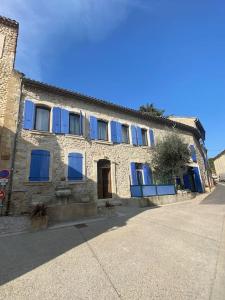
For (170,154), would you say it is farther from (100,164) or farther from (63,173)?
(63,173)

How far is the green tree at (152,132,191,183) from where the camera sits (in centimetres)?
1298

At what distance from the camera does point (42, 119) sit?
10453 mm

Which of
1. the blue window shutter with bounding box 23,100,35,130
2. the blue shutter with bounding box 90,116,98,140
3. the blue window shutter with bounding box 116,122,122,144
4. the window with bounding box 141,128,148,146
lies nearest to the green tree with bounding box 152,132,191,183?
the window with bounding box 141,128,148,146

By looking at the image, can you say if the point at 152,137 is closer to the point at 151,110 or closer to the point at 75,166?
the point at 75,166

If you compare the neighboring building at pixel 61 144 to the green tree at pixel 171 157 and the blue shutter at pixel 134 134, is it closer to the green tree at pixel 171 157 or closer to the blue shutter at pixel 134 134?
the blue shutter at pixel 134 134

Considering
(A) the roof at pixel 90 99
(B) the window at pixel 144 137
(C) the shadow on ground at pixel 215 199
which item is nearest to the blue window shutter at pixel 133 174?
(B) the window at pixel 144 137

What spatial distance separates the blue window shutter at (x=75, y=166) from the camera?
1026cm

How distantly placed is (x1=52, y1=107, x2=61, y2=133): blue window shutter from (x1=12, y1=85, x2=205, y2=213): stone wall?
303 mm

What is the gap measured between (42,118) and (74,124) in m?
1.95

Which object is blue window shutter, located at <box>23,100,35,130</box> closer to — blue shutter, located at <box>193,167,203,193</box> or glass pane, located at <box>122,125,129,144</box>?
glass pane, located at <box>122,125,129,144</box>

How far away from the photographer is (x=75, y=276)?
10.1 ft

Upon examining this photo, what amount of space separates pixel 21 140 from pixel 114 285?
27.7ft

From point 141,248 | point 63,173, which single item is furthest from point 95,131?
point 141,248

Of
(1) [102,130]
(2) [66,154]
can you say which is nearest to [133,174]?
(1) [102,130]
